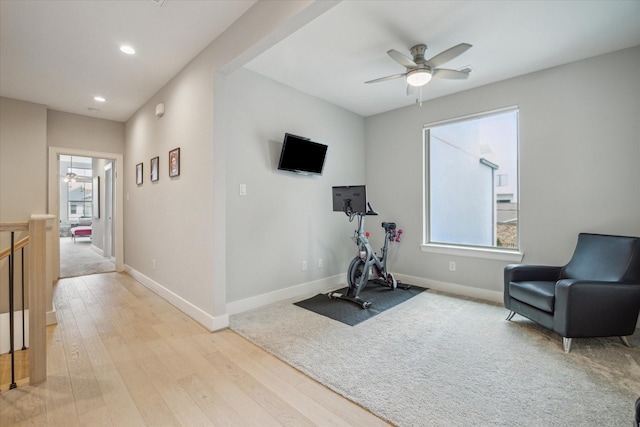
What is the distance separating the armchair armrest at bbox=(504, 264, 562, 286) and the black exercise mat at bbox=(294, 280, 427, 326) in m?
1.22

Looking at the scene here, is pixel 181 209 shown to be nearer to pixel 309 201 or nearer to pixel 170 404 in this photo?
pixel 309 201

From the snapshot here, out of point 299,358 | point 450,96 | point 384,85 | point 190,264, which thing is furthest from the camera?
point 450,96

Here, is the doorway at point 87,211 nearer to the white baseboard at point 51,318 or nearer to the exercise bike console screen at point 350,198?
the white baseboard at point 51,318

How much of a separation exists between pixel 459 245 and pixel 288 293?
2.44 meters

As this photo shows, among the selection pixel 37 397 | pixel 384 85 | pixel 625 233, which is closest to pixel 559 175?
pixel 625 233

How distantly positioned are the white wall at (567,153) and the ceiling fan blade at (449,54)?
1512 mm

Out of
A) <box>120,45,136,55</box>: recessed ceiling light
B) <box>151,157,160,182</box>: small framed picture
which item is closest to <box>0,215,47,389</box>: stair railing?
<box>120,45,136,55</box>: recessed ceiling light

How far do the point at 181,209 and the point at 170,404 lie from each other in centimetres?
204

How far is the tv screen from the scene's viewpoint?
3467 mm

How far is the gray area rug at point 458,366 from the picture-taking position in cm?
162

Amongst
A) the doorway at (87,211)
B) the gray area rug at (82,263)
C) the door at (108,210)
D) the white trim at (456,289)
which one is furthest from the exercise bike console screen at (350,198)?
the door at (108,210)

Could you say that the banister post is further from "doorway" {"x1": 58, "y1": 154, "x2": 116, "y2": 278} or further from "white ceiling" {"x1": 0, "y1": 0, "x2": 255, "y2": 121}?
"doorway" {"x1": 58, "y1": 154, "x2": 116, "y2": 278}

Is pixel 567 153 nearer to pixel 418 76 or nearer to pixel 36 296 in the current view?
pixel 418 76

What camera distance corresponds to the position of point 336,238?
4359mm
